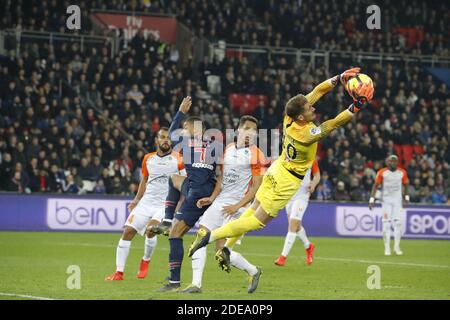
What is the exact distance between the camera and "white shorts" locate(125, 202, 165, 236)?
14.8 meters

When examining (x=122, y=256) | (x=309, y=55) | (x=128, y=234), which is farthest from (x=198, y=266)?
(x=309, y=55)

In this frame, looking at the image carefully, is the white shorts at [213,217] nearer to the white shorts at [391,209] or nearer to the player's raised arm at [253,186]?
the player's raised arm at [253,186]

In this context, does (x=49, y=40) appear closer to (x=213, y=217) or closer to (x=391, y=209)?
(x=391, y=209)

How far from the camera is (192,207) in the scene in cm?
1265

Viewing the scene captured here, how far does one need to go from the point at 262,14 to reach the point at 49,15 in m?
10.4

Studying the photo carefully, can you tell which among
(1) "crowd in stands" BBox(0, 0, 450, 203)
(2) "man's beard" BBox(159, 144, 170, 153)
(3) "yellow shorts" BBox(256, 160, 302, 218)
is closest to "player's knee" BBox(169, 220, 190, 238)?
(3) "yellow shorts" BBox(256, 160, 302, 218)

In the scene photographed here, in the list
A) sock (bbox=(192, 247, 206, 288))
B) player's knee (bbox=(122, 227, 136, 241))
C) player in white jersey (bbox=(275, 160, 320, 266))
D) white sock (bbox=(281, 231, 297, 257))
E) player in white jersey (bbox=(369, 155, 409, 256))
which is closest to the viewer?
sock (bbox=(192, 247, 206, 288))

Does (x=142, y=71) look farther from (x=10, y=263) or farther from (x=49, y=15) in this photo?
(x=10, y=263)

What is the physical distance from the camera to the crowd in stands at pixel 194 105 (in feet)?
92.6

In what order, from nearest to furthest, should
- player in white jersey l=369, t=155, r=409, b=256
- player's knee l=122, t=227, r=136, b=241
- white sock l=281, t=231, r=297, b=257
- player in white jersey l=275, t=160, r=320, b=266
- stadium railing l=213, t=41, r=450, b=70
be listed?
1. player's knee l=122, t=227, r=136, b=241
2. white sock l=281, t=231, r=297, b=257
3. player in white jersey l=275, t=160, r=320, b=266
4. player in white jersey l=369, t=155, r=409, b=256
5. stadium railing l=213, t=41, r=450, b=70

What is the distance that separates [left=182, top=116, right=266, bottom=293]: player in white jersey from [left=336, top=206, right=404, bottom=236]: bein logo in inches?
634

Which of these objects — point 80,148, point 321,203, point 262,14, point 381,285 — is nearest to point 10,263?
point 381,285

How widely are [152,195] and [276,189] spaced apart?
3.59 meters

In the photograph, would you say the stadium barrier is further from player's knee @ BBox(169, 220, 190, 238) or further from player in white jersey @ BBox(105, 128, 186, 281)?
player's knee @ BBox(169, 220, 190, 238)
